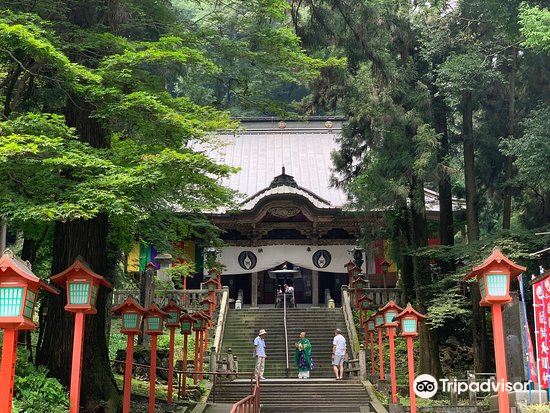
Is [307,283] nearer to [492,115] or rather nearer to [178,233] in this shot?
[492,115]

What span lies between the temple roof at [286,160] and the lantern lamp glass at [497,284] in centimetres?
1443

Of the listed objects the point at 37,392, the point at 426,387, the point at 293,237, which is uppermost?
the point at 293,237

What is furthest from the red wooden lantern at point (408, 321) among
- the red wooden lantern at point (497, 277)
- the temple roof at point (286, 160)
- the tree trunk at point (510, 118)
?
the temple roof at point (286, 160)

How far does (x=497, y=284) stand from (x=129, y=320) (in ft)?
19.0

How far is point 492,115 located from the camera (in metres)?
17.3

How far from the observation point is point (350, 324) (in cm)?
1958

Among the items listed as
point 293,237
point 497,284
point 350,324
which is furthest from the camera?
point 293,237

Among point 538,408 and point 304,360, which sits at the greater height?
point 304,360

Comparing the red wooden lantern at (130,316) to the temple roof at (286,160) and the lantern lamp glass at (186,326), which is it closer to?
the lantern lamp glass at (186,326)

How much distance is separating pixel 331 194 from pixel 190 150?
1786 centimetres

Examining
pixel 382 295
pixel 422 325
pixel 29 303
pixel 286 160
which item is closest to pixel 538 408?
pixel 422 325

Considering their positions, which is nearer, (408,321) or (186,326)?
(408,321)

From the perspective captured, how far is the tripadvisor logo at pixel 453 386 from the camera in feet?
37.9

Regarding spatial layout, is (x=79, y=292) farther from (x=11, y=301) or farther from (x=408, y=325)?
(x=408, y=325)
